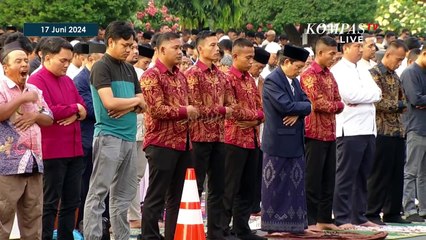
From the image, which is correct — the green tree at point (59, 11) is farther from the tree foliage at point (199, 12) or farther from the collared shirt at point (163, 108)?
the collared shirt at point (163, 108)

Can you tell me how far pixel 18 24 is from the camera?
93.4 feet

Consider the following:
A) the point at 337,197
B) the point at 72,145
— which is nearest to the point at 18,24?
the point at 337,197

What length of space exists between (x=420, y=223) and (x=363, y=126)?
189cm

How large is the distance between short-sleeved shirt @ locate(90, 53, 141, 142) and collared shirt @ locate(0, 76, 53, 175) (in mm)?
978

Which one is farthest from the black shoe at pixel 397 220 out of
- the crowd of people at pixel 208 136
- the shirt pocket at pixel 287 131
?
the shirt pocket at pixel 287 131

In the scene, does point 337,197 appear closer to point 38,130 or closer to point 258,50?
point 258,50

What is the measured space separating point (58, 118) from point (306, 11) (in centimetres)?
2935

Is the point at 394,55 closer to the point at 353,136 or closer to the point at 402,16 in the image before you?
the point at 353,136

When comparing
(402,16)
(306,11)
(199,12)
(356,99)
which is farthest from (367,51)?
(306,11)

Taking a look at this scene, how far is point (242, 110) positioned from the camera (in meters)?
14.3

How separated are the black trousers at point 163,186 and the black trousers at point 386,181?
174 inches

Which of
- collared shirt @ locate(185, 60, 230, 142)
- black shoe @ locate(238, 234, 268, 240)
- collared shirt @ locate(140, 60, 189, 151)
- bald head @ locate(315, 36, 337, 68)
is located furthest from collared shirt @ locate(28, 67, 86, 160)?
bald head @ locate(315, 36, 337, 68)

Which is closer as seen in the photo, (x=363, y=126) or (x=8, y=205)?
(x=8, y=205)

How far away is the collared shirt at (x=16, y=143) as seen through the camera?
11.4 metres
